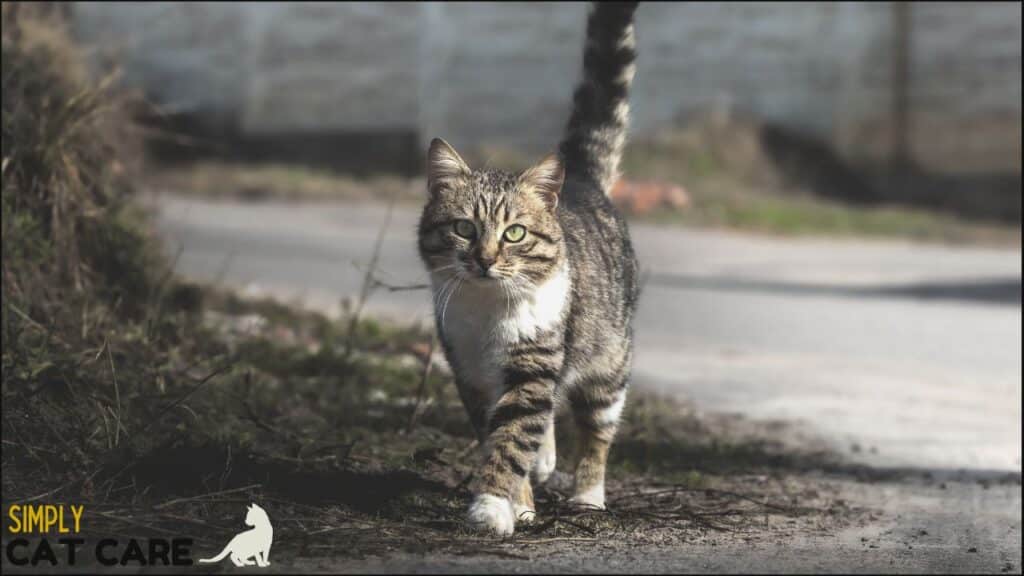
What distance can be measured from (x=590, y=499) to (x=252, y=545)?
1.64 m

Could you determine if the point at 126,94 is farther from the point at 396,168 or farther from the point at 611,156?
the point at 396,168

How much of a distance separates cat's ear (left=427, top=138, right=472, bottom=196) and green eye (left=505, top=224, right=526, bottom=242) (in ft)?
0.84

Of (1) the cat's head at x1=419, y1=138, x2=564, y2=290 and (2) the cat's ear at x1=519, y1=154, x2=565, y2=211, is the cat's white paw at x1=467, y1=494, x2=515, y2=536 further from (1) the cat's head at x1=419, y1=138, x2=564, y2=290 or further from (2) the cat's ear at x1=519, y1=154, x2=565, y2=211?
(2) the cat's ear at x1=519, y1=154, x2=565, y2=211

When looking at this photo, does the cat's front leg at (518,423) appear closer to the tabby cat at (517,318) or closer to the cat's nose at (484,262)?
the tabby cat at (517,318)

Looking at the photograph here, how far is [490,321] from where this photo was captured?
4707 mm

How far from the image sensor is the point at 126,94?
754 cm

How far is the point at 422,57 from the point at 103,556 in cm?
1441

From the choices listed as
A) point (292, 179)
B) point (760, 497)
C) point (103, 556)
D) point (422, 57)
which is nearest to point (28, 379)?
point (103, 556)

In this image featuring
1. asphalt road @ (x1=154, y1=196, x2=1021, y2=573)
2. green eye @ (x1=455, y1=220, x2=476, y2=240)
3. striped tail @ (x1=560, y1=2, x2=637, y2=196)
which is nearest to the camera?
asphalt road @ (x1=154, y1=196, x2=1021, y2=573)

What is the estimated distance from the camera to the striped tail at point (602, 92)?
5.79 meters

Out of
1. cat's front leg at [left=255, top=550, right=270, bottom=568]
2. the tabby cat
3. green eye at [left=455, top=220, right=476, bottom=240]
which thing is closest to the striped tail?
the tabby cat

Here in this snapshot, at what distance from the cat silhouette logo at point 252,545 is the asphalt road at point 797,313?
148 cm

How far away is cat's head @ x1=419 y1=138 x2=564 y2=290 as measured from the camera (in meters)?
4.62

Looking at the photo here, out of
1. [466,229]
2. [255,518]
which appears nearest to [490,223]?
[466,229]
